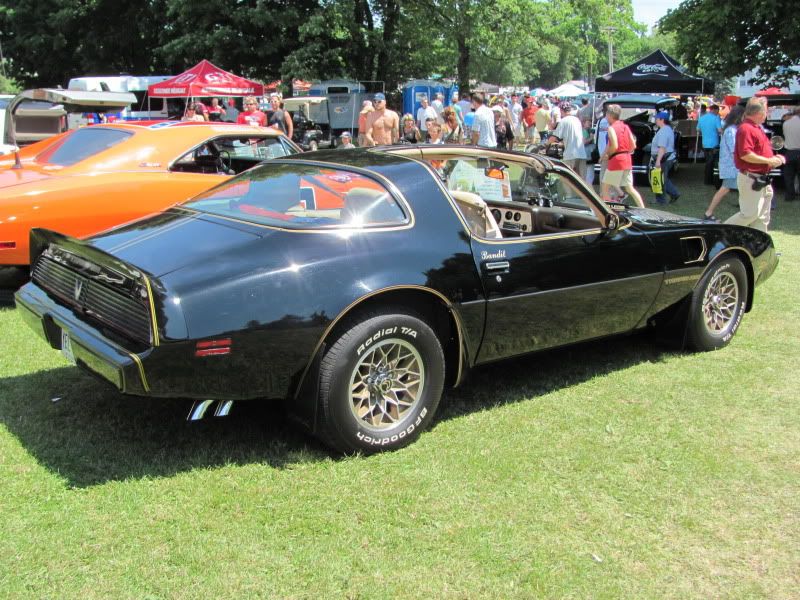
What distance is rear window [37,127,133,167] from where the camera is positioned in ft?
22.2

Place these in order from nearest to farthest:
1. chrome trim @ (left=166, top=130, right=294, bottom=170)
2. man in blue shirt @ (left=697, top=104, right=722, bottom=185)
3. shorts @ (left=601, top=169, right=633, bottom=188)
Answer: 1. chrome trim @ (left=166, top=130, right=294, bottom=170)
2. shorts @ (left=601, top=169, right=633, bottom=188)
3. man in blue shirt @ (left=697, top=104, right=722, bottom=185)

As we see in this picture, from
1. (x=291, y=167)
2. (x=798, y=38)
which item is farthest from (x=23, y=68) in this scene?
(x=291, y=167)

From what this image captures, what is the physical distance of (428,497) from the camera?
328 cm

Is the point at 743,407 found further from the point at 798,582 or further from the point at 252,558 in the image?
the point at 252,558

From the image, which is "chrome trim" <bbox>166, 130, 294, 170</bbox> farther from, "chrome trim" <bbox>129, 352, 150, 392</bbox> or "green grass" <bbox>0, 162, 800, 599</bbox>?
"chrome trim" <bbox>129, 352, 150, 392</bbox>

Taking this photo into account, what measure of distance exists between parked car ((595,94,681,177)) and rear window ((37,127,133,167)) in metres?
10.4

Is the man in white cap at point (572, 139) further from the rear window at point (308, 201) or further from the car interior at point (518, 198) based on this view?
the rear window at point (308, 201)

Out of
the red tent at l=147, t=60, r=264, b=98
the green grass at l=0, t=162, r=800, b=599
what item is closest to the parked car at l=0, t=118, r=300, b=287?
the green grass at l=0, t=162, r=800, b=599

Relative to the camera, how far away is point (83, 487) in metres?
3.23

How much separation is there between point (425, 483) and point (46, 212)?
401 cm

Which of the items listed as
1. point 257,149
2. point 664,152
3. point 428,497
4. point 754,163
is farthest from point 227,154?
point 664,152

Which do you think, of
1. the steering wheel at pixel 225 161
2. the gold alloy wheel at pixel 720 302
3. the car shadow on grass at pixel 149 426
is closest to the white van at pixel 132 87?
the steering wheel at pixel 225 161

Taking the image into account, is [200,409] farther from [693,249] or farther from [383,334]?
[693,249]

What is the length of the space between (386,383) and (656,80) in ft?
50.0
